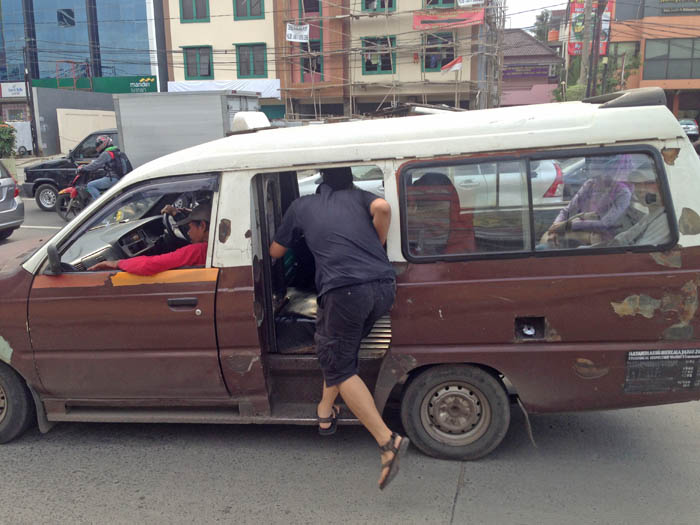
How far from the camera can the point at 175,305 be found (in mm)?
3602

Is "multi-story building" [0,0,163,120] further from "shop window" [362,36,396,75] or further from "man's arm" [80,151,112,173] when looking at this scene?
"man's arm" [80,151,112,173]

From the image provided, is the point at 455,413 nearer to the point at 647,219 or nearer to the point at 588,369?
the point at 588,369

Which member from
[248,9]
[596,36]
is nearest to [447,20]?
[596,36]

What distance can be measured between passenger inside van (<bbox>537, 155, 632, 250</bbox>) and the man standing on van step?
94 cm

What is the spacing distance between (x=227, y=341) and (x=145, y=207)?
2104 mm

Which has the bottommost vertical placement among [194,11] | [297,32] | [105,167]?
[105,167]

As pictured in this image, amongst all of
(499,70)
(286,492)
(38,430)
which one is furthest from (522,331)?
(499,70)

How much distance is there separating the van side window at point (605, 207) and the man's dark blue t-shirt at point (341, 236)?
937 millimetres

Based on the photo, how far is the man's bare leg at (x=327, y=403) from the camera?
3561mm

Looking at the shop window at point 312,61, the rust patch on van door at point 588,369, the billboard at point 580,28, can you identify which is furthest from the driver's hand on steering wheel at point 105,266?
the billboard at point 580,28

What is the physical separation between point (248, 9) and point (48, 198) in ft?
75.2

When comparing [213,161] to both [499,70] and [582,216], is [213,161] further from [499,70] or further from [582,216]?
[499,70]

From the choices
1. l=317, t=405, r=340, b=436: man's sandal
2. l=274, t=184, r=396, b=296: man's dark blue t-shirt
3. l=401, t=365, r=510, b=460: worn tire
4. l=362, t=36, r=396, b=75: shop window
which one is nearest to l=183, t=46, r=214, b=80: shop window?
l=362, t=36, r=396, b=75: shop window

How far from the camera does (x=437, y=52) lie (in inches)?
1247
